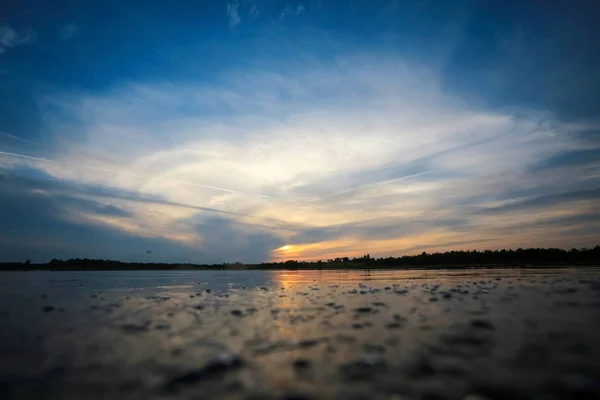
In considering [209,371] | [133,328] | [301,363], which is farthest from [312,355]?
[133,328]

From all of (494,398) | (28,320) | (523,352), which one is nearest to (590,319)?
(523,352)

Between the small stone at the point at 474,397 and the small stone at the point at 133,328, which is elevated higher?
the small stone at the point at 474,397

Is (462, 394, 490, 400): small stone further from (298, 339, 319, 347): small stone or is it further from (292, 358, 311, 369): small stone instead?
(298, 339, 319, 347): small stone

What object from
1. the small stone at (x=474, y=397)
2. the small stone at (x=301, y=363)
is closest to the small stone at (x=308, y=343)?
the small stone at (x=301, y=363)

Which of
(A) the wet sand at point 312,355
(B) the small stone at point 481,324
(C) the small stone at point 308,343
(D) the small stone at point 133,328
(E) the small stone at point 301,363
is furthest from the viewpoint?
(D) the small stone at point 133,328

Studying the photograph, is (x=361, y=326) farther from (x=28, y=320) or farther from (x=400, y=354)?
(x=28, y=320)

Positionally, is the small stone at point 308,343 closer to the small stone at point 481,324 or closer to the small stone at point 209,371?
the small stone at point 209,371

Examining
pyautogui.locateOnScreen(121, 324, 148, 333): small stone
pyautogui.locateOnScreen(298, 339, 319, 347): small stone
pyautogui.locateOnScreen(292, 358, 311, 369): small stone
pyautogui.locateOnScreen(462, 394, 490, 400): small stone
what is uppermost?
pyautogui.locateOnScreen(462, 394, 490, 400): small stone

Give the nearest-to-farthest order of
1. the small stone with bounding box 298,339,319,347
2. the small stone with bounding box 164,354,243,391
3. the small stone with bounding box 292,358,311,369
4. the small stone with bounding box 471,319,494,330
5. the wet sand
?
1. the wet sand
2. the small stone with bounding box 164,354,243,391
3. the small stone with bounding box 292,358,311,369
4. the small stone with bounding box 298,339,319,347
5. the small stone with bounding box 471,319,494,330

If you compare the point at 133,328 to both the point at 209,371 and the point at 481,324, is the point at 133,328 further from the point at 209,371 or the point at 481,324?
the point at 481,324

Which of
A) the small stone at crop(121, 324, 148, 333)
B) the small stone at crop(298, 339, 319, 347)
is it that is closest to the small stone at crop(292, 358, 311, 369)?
the small stone at crop(298, 339, 319, 347)

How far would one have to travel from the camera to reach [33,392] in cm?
577

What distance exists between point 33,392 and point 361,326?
8.51 meters

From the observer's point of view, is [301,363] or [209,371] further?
[301,363]
